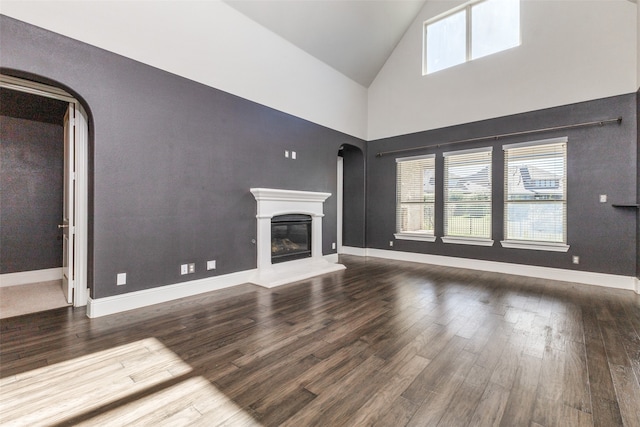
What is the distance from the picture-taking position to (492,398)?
1.72 metres

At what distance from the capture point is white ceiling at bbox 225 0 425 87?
4.50 metres

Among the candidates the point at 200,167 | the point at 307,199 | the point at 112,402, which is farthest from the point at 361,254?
the point at 112,402

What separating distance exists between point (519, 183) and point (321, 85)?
4136mm

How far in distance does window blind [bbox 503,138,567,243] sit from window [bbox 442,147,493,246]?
33 centimetres

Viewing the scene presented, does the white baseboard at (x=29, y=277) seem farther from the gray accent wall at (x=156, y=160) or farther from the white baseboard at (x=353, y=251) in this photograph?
the white baseboard at (x=353, y=251)

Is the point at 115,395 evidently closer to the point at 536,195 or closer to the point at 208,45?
the point at 208,45

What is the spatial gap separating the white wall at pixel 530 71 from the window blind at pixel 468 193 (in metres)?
0.75

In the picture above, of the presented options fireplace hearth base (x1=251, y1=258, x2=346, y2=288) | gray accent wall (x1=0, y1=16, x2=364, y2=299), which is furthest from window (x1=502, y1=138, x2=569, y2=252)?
gray accent wall (x1=0, y1=16, x2=364, y2=299)

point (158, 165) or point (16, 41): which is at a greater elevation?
point (16, 41)

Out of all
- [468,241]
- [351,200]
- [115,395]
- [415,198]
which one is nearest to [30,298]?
[115,395]

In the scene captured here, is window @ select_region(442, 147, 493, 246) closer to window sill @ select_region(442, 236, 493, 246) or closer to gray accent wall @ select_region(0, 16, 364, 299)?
window sill @ select_region(442, 236, 493, 246)

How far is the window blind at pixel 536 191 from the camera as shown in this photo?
4.65m

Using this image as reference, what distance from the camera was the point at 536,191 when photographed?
483 centimetres

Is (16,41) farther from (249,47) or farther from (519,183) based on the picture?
(519,183)
